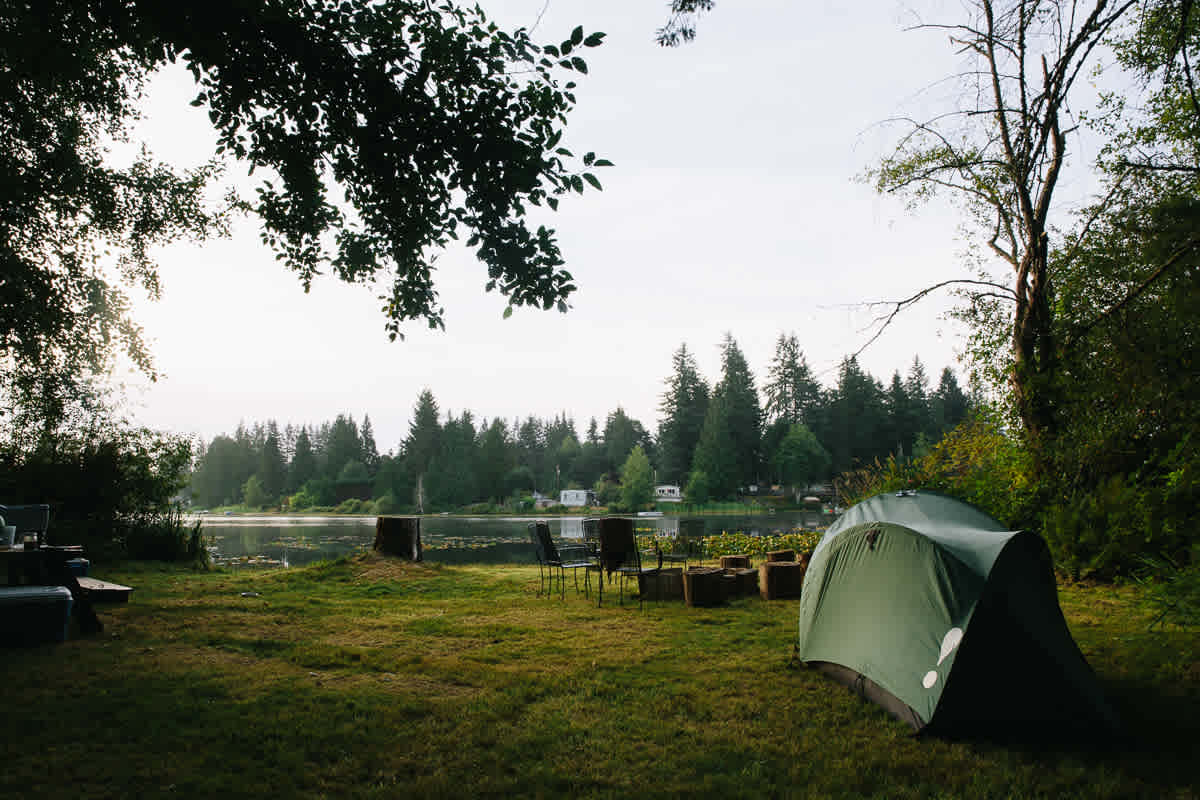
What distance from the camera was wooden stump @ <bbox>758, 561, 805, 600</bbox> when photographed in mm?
9250

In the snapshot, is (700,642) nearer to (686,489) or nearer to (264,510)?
(686,489)

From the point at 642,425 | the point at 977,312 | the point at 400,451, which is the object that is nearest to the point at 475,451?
the point at 400,451

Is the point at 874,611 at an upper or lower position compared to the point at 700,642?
upper

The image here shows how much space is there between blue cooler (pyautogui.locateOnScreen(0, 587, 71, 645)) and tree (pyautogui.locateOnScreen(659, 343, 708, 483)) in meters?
60.5

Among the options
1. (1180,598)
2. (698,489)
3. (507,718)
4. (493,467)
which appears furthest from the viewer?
(493,467)

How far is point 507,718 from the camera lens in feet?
14.4

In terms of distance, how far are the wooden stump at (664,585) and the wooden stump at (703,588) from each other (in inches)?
14.6

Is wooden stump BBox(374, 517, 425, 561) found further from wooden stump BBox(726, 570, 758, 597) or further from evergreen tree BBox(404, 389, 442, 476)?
evergreen tree BBox(404, 389, 442, 476)

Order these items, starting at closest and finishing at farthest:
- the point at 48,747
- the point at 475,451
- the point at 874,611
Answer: the point at 48,747, the point at 874,611, the point at 475,451

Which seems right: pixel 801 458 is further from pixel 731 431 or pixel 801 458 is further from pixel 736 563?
pixel 736 563

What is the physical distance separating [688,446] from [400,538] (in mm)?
54152

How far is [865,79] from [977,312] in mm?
6077

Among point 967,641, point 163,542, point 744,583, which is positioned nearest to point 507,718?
point 967,641

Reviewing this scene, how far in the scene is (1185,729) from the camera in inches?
163
